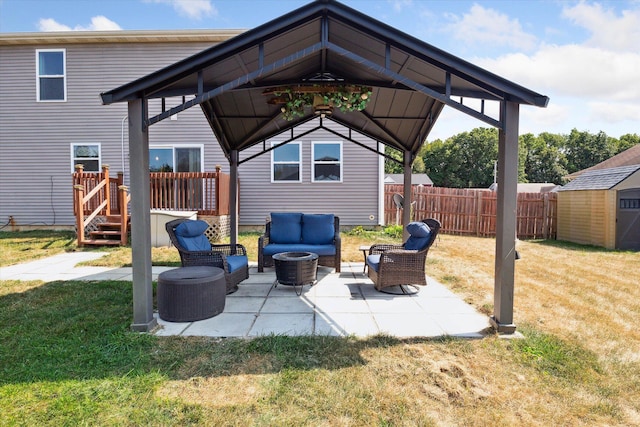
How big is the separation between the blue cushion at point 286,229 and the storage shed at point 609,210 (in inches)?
368

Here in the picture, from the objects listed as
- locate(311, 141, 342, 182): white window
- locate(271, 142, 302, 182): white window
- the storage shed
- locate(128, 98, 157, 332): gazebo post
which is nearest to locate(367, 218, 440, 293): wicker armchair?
locate(128, 98, 157, 332): gazebo post

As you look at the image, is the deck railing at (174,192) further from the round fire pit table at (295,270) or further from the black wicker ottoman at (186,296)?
the black wicker ottoman at (186,296)

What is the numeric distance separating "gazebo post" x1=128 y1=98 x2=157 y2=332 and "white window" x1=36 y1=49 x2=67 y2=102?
10.7 metres

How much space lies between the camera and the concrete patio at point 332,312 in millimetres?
4020

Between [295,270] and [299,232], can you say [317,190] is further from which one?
[295,270]

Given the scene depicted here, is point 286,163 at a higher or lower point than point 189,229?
higher

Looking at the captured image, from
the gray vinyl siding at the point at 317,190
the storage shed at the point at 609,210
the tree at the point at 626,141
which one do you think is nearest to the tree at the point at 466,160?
the tree at the point at 626,141

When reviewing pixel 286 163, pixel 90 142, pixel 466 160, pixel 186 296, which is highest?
pixel 466 160

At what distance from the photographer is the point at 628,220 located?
10.6m

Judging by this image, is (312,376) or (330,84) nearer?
(312,376)

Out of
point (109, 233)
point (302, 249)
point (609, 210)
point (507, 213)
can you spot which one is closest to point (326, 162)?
point (302, 249)

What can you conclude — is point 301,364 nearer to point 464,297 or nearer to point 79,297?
point 464,297

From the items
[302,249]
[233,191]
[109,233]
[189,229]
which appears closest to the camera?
[189,229]

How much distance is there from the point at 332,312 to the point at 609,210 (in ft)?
33.4
